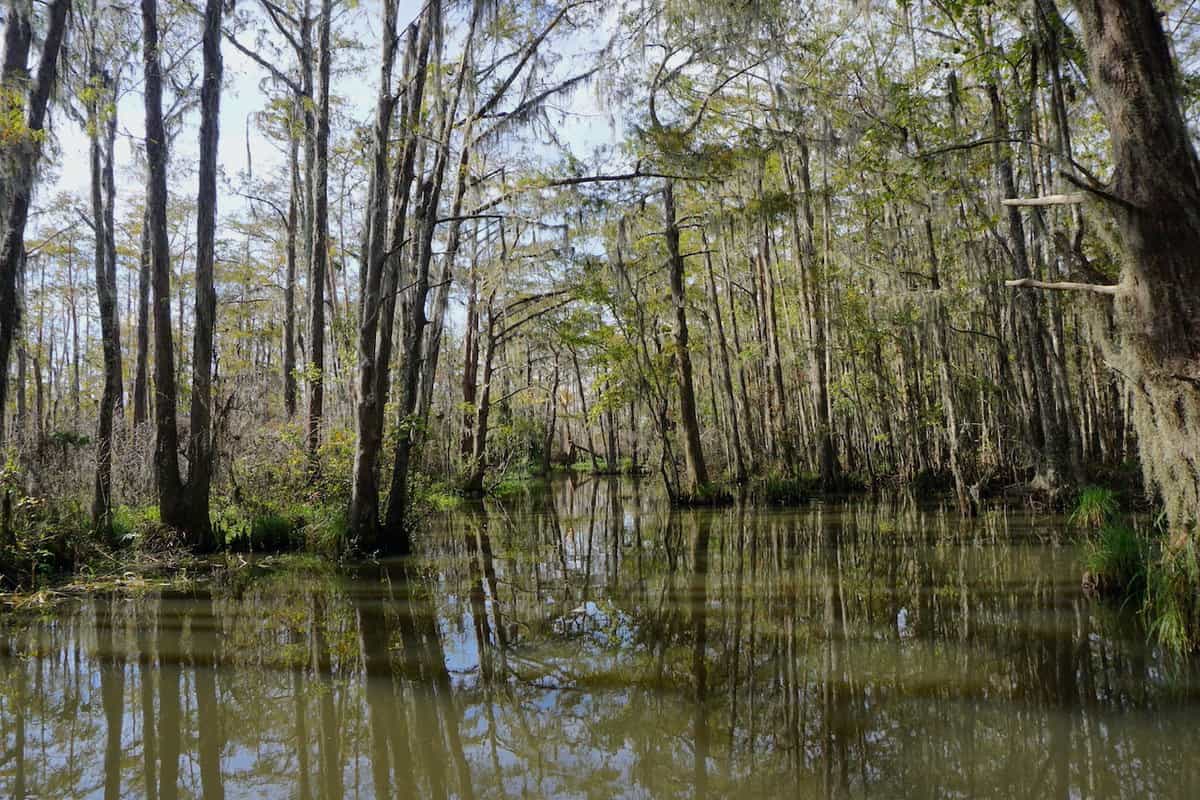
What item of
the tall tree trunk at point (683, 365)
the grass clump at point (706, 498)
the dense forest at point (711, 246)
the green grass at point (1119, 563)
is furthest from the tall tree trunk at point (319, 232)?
the green grass at point (1119, 563)

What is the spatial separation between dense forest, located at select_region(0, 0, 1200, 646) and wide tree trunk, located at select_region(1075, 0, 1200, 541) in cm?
1

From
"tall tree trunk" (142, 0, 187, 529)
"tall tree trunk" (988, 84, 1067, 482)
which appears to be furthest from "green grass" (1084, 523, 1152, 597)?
"tall tree trunk" (142, 0, 187, 529)

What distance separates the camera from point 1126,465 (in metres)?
11.9

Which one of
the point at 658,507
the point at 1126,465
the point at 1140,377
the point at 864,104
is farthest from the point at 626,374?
the point at 1140,377

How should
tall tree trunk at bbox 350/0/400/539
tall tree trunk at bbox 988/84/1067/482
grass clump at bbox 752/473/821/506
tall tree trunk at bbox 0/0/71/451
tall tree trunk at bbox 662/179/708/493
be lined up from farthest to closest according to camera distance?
grass clump at bbox 752/473/821/506
tall tree trunk at bbox 662/179/708/493
tall tree trunk at bbox 988/84/1067/482
tall tree trunk at bbox 350/0/400/539
tall tree trunk at bbox 0/0/71/451

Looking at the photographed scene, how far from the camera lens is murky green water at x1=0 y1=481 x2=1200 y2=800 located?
2.83 meters

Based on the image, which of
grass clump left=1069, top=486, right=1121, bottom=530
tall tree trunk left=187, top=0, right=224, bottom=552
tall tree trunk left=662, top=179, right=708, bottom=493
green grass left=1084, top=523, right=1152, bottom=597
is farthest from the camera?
tall tree trunk left=662, top=179, right=708, bottom=493

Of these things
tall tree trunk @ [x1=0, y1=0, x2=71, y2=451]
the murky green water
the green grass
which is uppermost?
tall tree trunk @ [x1=0, y1=0, x2=71, y2=451]

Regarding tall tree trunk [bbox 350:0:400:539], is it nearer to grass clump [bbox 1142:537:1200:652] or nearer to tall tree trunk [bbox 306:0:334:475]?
tall tree trunk [bbox 306:0:334:475]

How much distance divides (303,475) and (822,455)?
10636 millimetres

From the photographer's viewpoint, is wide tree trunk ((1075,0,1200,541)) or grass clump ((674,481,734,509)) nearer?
wide tree trunk ((1075,0,1200,541))

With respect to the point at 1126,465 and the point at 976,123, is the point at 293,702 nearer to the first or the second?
the point at 1126,465

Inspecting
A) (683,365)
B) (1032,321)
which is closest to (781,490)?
(683,365)

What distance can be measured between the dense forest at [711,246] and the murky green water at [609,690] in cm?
116
